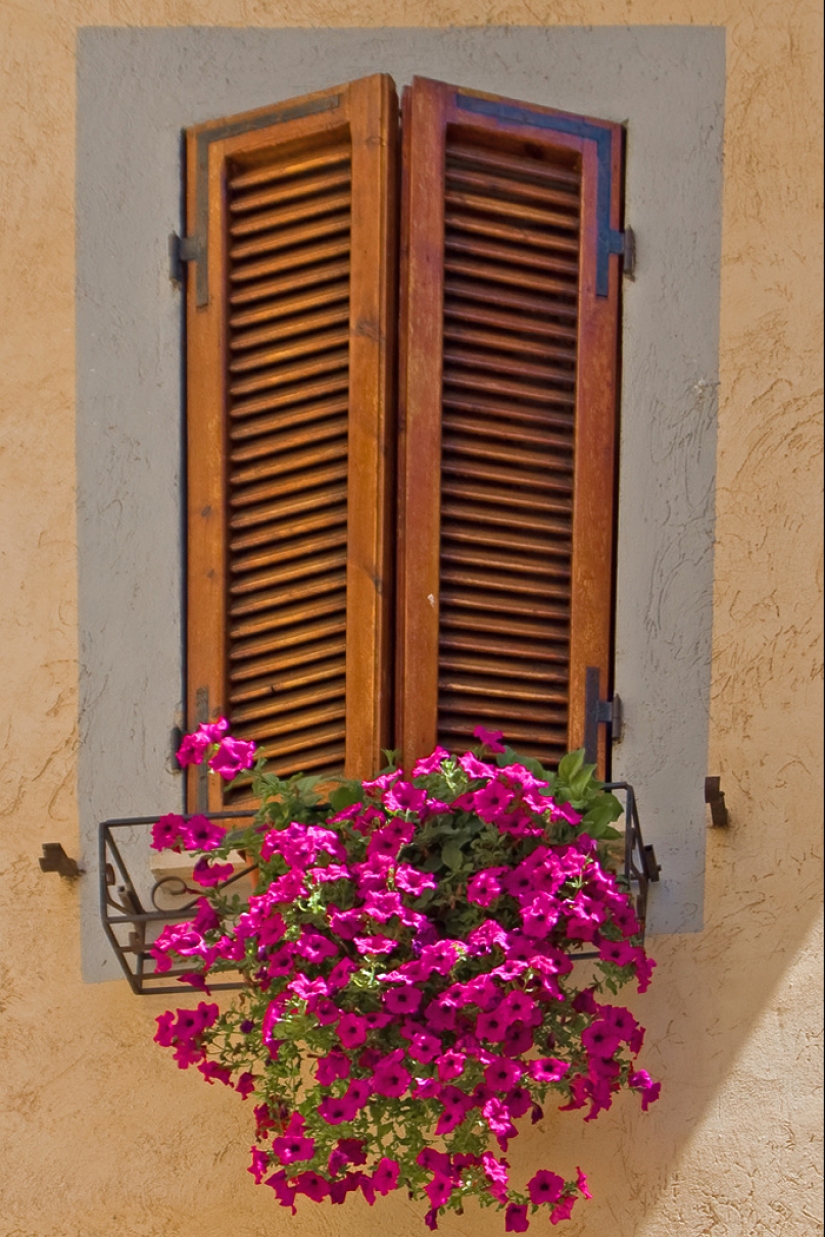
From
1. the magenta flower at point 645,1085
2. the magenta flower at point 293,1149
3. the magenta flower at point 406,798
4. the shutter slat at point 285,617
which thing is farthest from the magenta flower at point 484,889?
the shutter slat at point 285,617

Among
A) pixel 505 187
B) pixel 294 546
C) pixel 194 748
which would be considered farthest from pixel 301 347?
pixel 194 748

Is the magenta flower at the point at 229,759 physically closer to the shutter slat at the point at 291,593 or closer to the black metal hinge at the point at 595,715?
the shutter slat at the point at 291,593

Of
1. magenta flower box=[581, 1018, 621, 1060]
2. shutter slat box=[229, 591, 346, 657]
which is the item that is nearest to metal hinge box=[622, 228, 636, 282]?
shutter slat box=[229, 591, 346, 657]

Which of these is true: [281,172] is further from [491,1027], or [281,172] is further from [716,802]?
[491,1027]

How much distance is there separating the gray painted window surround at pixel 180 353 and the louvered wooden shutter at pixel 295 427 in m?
0.10

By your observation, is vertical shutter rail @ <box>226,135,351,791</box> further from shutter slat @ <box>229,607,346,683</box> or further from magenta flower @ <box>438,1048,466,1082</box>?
magenta flower @ <box>438,1048,466,1082</box>

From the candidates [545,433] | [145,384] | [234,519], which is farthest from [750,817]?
[145,384]

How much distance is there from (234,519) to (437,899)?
96 centimetres

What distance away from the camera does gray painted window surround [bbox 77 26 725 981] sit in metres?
4.66

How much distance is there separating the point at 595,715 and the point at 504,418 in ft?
1.99

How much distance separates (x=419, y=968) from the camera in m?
4.00

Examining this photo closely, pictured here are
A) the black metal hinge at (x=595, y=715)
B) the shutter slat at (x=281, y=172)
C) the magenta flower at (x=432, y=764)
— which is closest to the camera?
the magenta flower at (x=432, y=764)

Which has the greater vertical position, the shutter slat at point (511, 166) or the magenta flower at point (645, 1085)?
the shutter slat at point (511, 166)

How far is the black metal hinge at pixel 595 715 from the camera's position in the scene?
460 cm
